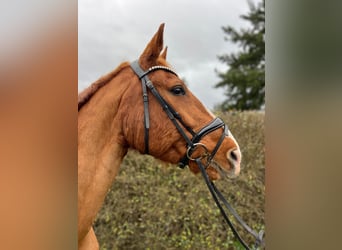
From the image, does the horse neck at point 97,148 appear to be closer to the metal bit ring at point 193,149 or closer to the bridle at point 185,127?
the bridle at point 185,127

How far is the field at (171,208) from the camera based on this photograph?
6.94 ft

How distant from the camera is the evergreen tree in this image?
231 centimetres

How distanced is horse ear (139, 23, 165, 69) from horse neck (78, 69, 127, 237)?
108 millimetres

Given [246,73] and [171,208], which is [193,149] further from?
[246,73]

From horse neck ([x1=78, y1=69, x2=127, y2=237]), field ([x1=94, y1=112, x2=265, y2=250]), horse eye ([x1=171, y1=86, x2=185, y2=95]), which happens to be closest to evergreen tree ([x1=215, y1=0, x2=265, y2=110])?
field ([x1=94, y1=112, x2=265, y2=250])

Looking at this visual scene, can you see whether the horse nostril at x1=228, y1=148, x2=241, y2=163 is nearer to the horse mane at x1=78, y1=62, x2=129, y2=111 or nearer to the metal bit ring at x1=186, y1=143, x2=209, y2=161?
the metal bit ring at x1=186, y1=143, x2=209, y2=161

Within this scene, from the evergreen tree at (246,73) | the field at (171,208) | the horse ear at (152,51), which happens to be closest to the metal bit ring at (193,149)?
the horse ear at (152,51)

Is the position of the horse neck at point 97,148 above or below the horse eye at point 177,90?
below

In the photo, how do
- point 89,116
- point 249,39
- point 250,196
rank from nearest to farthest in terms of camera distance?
point 89,116 < point 250,196 < point 249,39

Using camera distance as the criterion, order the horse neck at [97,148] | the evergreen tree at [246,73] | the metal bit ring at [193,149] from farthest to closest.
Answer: the evergreen tree at [246,73] < the metal bit ring at [193,149] < the horse neck at [97,148]

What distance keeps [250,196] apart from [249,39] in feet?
3.35
